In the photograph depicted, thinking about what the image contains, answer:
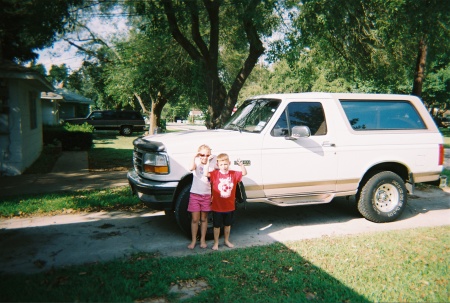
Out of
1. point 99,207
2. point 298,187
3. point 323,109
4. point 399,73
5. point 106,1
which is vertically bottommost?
point 99,207

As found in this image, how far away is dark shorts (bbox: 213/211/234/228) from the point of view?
5.03m

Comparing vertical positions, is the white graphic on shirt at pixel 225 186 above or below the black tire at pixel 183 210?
above

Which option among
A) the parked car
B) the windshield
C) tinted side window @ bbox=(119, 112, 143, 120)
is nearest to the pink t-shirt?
the windshield

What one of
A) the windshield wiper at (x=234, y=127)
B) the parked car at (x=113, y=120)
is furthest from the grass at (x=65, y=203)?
the parked car at (x=113, y=120)

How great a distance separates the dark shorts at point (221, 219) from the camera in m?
5.03

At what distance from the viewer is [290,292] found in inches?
148

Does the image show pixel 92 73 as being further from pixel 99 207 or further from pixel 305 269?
pixel 305 269

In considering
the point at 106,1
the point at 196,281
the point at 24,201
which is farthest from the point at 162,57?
the point at 196,281

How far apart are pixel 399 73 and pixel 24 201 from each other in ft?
47.6

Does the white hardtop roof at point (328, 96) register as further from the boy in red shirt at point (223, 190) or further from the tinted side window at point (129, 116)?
the tinted side window at point (129, 116)

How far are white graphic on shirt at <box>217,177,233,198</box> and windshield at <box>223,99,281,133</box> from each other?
1.18 meters

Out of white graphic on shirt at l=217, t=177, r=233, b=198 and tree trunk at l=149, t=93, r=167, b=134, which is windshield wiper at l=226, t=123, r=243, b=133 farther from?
tree trunk at l=149, t=93, r=167, b=134

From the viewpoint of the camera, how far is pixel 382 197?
21.0 ft

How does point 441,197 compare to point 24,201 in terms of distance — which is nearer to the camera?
point 24,201
